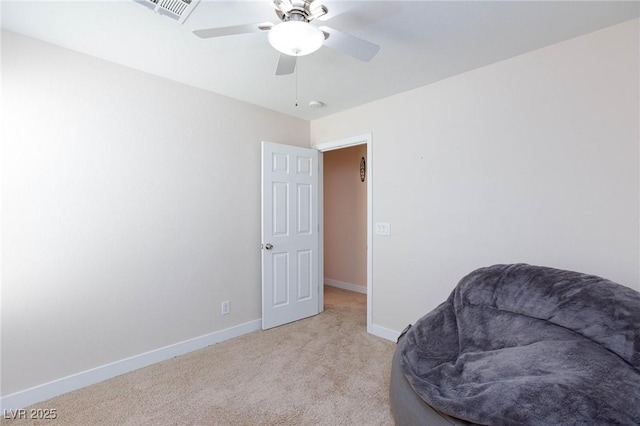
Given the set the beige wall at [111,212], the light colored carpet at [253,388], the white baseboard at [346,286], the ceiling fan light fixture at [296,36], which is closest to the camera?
the ceiling fan light fixture at [296,36]

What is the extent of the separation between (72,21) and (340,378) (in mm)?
2985

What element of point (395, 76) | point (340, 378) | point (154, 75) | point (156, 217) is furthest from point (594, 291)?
point (154, 75)

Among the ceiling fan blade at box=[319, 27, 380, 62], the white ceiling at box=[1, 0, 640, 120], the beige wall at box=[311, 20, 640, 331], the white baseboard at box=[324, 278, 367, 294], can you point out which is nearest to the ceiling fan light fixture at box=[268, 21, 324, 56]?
the ceiling fan blade at box=[319, 27, 380, 62]

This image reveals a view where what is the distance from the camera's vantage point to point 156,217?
2592 mm

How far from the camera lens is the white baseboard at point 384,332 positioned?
9.77 feet

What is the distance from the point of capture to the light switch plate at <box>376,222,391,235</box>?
10.0 feet

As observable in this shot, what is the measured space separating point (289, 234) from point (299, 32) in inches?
91.4

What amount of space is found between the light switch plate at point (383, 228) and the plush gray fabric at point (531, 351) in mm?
1140

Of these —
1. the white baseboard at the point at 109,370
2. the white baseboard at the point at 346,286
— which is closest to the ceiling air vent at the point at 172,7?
the white baseboard at the point at 109,370

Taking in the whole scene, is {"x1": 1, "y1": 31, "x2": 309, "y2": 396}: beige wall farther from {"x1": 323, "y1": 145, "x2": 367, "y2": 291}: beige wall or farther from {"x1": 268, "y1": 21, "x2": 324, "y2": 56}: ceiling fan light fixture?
{"x1": 323, "y1": 145, "x2": 367, "y2": 291}: beige wall

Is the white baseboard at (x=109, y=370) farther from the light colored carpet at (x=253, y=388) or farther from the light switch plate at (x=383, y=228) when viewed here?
the light switch plate at (x=383, y=228)

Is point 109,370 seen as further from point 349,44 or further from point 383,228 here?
point 349,44

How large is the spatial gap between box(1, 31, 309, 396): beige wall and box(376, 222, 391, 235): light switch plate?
134 cm

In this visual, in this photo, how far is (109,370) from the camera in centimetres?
233
